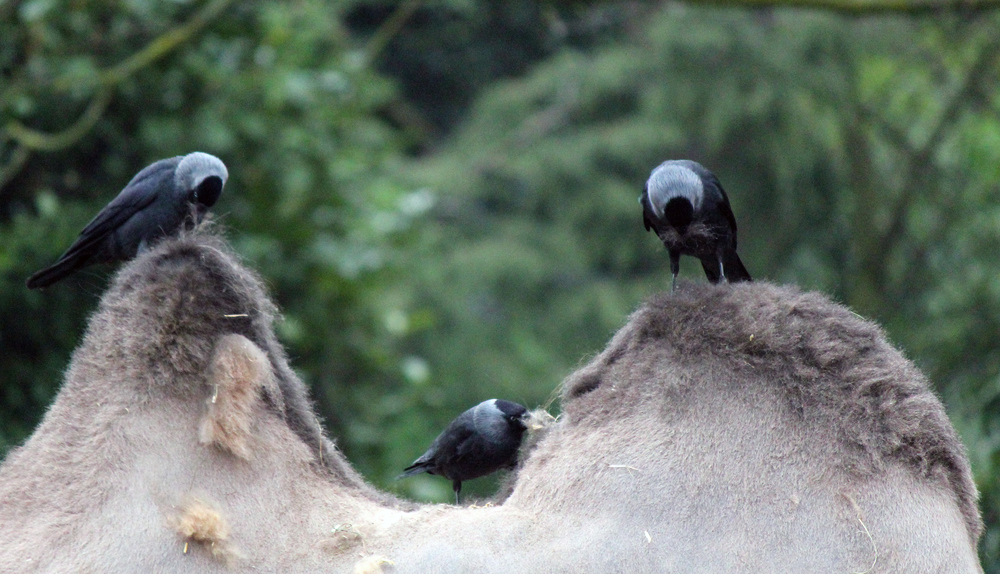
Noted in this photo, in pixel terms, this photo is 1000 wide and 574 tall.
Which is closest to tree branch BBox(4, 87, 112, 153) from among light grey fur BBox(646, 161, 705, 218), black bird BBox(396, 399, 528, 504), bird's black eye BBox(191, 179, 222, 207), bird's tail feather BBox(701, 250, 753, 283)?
bird's black eye BBox(191, 179, 222, 207)

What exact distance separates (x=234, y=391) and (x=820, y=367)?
142cm

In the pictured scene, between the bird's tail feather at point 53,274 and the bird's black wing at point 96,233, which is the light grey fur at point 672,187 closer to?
the bird's black wing at point 96,233

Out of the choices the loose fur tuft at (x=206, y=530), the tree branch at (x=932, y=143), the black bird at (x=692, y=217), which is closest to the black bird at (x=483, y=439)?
the black bird at (x=692, y=217)

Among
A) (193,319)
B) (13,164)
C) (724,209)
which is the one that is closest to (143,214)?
(193,319)

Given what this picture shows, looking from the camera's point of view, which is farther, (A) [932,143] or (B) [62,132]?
(A) [932,143]

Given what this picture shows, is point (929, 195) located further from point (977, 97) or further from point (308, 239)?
point (308, 239)

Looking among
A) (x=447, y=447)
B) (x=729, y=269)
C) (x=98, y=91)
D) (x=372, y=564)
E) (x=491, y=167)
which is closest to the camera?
(x=372, y=564)

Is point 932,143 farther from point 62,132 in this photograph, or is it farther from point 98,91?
point 62,132

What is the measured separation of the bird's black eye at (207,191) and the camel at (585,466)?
0.65 meters

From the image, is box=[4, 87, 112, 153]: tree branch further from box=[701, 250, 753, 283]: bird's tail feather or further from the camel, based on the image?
box=[701, 250, 753, 283]: bird's tail feather

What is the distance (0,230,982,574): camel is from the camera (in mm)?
2400

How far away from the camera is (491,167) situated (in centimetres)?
1384

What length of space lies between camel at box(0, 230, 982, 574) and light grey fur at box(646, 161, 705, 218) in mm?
723

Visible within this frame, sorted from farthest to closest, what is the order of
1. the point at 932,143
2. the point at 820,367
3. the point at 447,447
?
the point at 932,143
the point at 447,447
the point at 820,367
